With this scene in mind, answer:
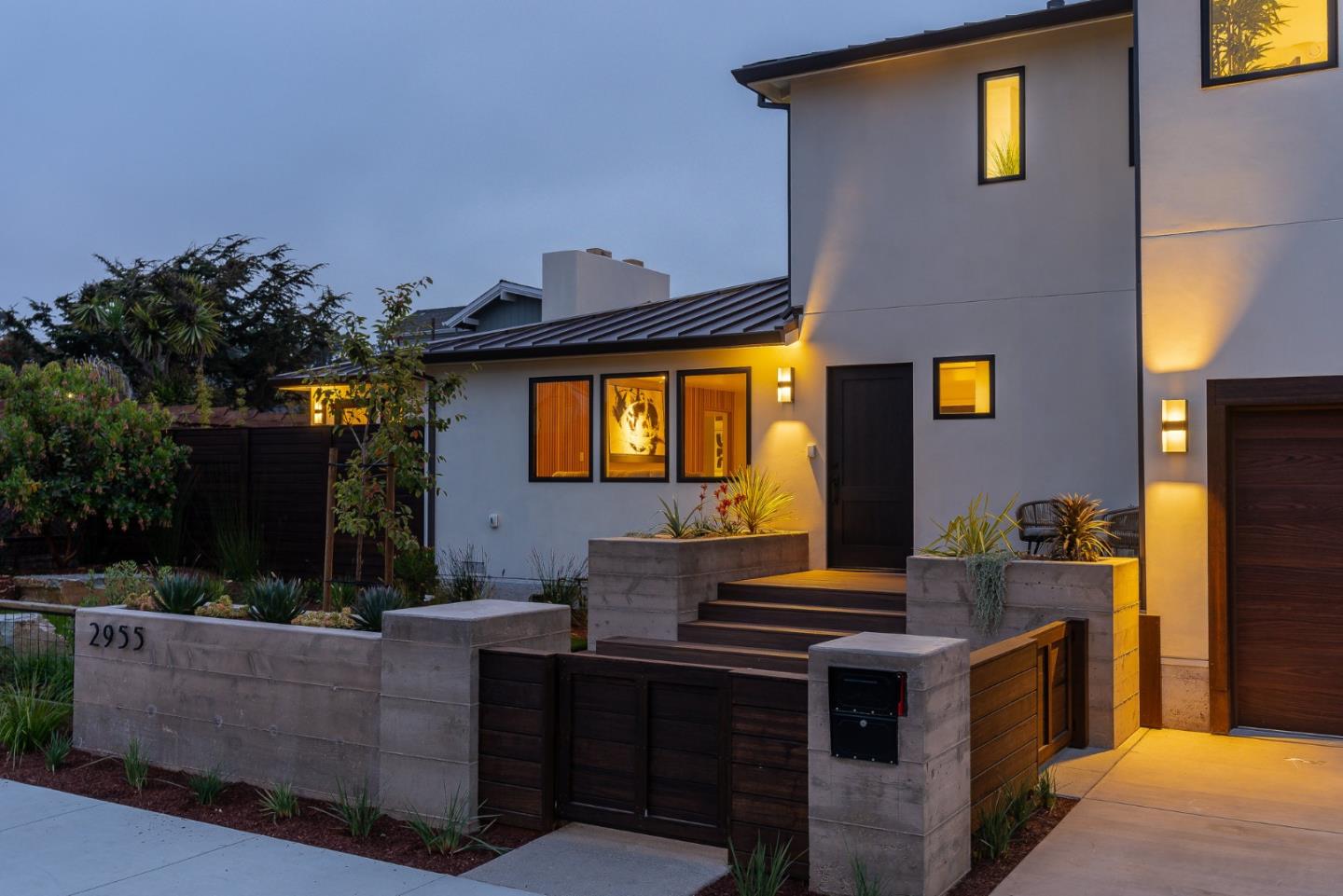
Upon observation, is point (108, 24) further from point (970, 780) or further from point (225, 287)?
point (970, 780)

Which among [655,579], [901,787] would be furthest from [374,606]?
[901,787]

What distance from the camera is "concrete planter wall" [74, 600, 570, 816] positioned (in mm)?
5828

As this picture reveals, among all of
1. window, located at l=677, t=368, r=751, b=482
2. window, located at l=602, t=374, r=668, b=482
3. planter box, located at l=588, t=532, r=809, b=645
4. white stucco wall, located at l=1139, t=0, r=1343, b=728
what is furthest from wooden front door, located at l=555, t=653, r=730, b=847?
window, located at l=602, t=374, r=668, b=482

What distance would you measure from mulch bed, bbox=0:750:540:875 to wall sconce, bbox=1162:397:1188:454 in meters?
5.13

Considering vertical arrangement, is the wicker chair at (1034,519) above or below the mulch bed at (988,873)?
above

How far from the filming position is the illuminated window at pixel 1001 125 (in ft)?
33.9

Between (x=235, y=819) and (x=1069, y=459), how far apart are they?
24.2 feet

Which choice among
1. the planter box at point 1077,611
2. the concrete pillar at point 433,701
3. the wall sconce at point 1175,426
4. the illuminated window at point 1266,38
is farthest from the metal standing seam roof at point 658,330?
the concrete pillar at point 433,701

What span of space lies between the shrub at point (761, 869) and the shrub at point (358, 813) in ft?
6.33

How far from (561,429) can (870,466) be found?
3.70m

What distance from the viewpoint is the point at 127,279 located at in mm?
34500

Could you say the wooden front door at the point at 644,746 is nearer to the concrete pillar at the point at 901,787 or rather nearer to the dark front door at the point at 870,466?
the concrete pillar at the point at 901,787

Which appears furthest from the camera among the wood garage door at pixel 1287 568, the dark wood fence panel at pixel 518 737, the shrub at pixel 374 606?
the wood garage door at pixel 1287 568

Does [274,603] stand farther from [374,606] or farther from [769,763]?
[769,763]
